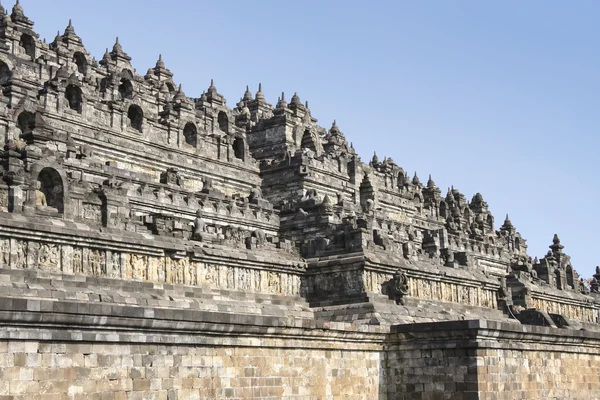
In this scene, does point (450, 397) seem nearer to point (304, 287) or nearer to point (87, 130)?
point (304, 287)

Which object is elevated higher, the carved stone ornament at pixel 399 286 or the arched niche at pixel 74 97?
the arched niche at pixel 74 97

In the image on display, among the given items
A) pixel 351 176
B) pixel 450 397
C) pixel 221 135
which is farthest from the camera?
pixel 351 176

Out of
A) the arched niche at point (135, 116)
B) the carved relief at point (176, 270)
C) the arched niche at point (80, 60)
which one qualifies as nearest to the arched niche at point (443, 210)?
the arched niche at point (80, 60)

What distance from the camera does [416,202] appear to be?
75.9m

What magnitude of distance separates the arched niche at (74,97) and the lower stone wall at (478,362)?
91.4 ft

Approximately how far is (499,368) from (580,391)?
637 centimetres

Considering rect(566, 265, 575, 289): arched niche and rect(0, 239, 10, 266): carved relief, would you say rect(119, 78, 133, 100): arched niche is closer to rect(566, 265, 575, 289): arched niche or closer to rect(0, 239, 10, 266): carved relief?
rect(0, 239, 10, 266): carved relief

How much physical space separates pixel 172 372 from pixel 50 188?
1371 cm

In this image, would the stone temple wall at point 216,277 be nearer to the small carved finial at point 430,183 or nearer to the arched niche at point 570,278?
the arched niche at point 570,278

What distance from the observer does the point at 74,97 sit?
164ft

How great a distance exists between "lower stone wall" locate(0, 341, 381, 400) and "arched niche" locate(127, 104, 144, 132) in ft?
98.4

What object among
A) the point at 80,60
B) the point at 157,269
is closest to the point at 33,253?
the point at 157,269

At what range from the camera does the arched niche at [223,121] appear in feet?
211

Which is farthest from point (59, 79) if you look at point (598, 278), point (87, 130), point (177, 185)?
point (598, 278)
